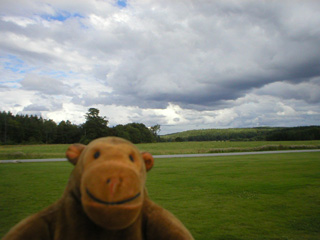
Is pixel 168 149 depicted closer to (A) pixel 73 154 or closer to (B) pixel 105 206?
(A) pixel 73 154

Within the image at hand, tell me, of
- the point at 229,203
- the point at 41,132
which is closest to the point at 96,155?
the point at 229,203

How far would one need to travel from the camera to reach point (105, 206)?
1.63 m

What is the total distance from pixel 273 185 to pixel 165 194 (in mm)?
3816

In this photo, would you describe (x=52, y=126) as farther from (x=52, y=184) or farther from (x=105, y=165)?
(x=105, y=165)

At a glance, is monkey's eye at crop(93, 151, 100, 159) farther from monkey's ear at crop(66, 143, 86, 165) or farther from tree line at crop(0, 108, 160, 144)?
tree line at crop(0, 108, 160, 144)

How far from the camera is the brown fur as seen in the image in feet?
5.45

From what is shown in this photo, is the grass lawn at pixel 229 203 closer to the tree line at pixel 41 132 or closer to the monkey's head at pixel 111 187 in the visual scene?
the monkey's head at pixel 111 187

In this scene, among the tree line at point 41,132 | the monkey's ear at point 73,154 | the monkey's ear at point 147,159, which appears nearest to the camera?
the monkey's ear at point 73,154

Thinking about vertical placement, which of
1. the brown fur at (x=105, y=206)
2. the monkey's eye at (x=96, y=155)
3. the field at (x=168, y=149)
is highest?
the monkey's eye at (x=96, y=155)

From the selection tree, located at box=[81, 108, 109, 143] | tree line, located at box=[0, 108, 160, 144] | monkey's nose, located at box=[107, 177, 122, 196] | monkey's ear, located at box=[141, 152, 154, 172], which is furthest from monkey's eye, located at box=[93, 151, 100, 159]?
tree line, located at box=[0, 108, 160, 144]

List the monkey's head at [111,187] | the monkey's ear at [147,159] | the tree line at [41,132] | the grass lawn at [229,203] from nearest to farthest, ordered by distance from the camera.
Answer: the monkey's head at [111,187] → the monkey's ear at [147,159] → the grass lawn at [229,203] → the tree line at [41,132]

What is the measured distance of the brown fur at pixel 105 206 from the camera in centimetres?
166

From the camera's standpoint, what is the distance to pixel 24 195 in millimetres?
7434

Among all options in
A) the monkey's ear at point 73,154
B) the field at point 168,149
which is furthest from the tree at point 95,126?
the monkey's ear at point 73,154
